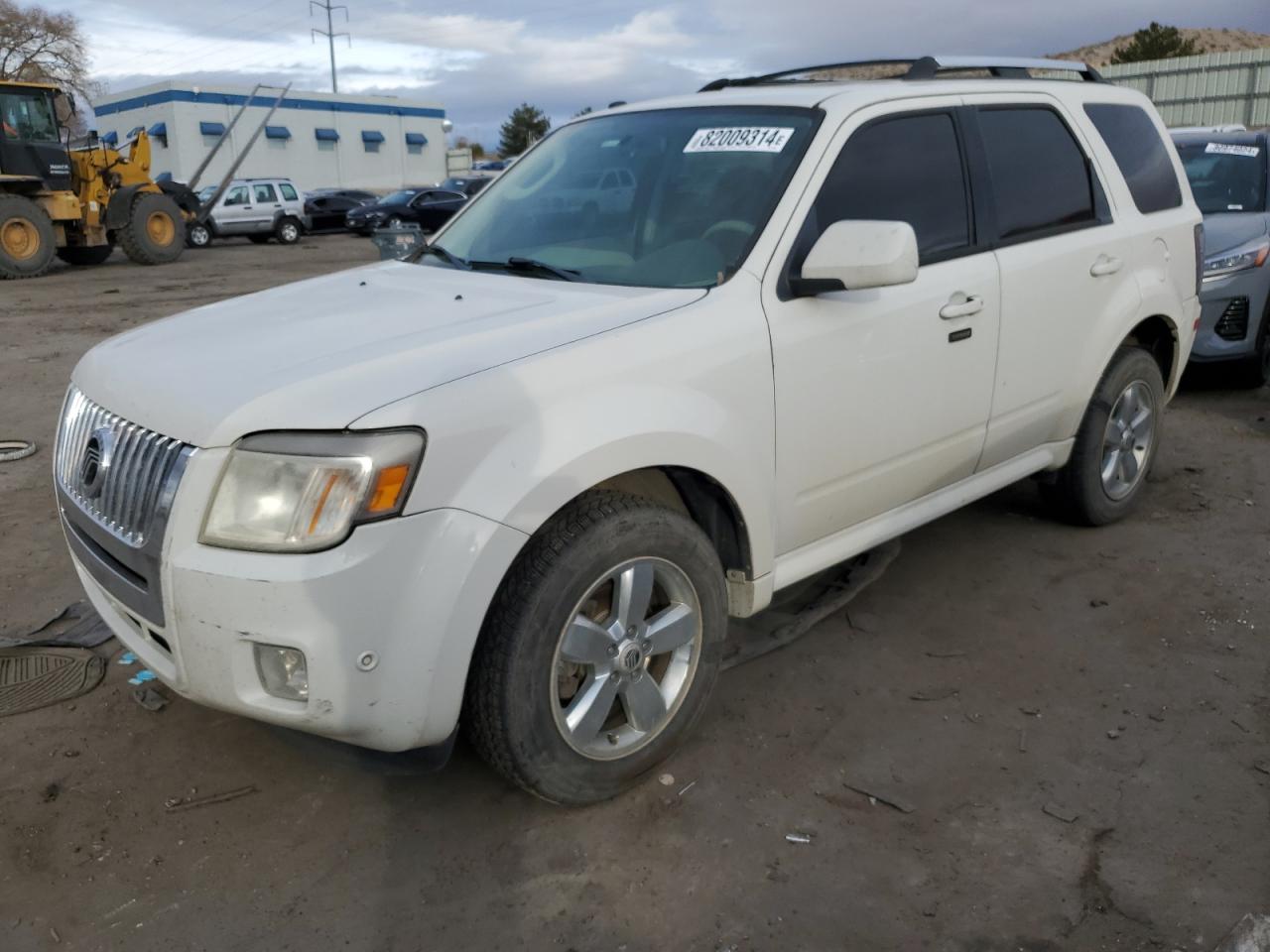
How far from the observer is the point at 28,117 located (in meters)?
18.4

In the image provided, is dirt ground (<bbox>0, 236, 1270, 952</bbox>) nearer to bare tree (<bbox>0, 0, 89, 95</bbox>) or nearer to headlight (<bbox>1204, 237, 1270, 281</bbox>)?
headlight (<bbox>1204, 237, 1270, 281</bbox>)

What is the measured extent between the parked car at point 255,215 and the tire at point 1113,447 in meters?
24.7

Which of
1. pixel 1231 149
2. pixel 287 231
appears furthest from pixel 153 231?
pixel 1231 149

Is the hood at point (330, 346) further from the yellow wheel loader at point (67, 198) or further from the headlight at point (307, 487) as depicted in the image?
the yellow wheel loader at point (67, 198)

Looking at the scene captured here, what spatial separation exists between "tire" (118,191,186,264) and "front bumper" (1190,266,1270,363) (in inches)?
761

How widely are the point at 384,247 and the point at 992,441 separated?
140 inches

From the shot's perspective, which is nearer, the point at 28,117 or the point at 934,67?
the point at 934,67

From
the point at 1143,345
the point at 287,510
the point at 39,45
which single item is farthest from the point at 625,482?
the point at 39,45

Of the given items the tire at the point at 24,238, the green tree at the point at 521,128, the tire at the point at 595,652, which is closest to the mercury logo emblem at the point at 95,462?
the tire at the point at 595,652

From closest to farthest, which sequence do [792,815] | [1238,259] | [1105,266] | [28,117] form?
[792,815], [1105,266], [1238,259], [28,117]

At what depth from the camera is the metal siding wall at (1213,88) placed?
905 inches

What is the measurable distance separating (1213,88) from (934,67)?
24073mm

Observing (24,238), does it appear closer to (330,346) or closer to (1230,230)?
(1230,230)

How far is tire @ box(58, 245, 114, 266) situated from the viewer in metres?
21.3
